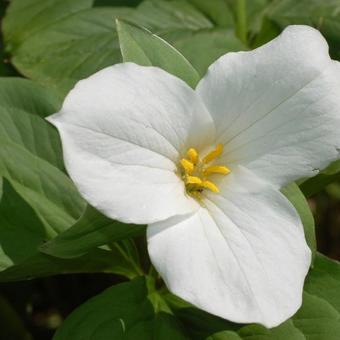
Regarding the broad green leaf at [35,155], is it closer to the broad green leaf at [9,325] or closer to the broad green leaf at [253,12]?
the broad green leaf at [9,325]

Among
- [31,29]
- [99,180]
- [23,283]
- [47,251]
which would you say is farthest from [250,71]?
[23,283]

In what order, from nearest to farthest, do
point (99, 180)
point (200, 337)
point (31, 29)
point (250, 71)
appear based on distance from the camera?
point (99, 180), point (250, 71), point (200, 337), point (31, 29)

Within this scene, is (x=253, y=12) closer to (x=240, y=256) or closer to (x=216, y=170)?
(x=216, y=170)

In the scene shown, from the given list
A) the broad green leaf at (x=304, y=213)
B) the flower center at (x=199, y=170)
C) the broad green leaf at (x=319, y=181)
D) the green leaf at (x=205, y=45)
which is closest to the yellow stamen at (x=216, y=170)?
the flower center at (x=199, y=170)

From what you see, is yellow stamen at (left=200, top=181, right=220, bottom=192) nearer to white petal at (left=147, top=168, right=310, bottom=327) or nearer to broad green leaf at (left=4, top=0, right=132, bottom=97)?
white petal at (left=147, top=168, right=310, bottom=327)

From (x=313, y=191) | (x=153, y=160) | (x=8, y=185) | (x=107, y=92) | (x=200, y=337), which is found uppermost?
(x=107, y=92)

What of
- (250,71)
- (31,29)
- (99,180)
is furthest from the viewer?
(31,29)

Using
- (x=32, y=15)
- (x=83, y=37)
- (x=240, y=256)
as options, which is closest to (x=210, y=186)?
(x=240, y=256)

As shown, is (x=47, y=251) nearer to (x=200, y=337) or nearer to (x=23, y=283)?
(x=200, y=337)
